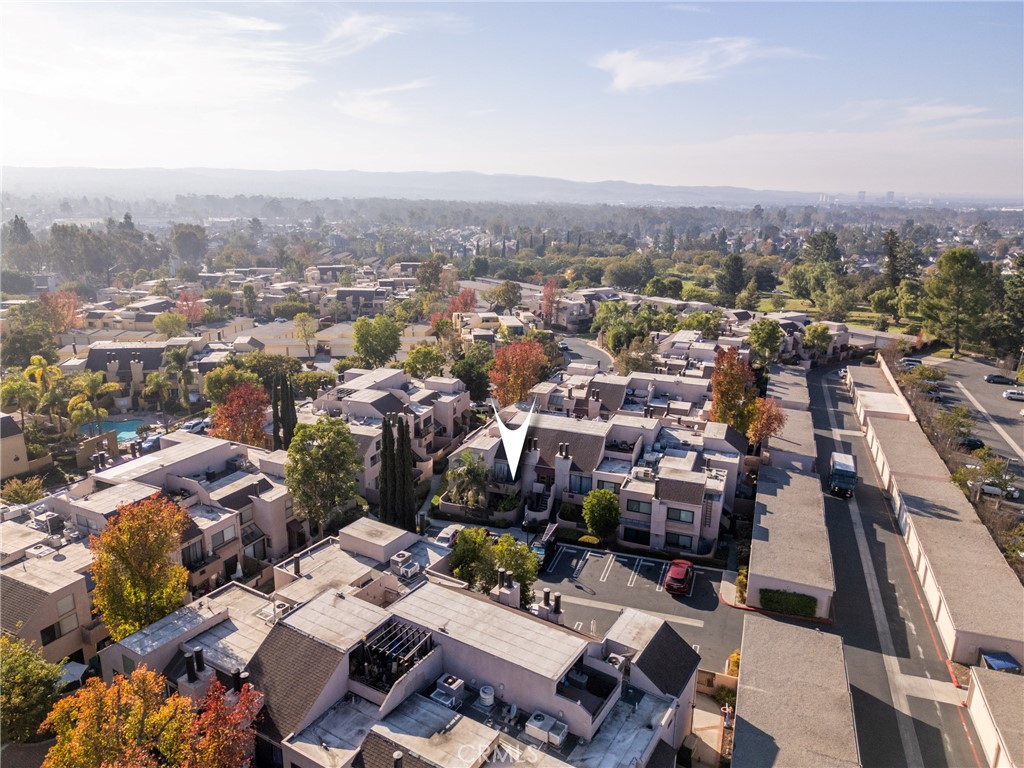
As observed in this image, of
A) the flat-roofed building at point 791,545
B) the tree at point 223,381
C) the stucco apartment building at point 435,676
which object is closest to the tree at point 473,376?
the tree at point 223,381

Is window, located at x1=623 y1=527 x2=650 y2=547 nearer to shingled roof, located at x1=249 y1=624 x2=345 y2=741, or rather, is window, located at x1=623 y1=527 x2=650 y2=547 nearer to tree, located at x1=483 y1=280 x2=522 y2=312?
shingled roof, located at x1=249 y1=624 x2=345 y2=741

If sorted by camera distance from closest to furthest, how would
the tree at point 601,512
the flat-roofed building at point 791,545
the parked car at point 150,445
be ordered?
the flat-roofed building at point 791,545 < the tree at point 601,512 < the parked car at point 150,445

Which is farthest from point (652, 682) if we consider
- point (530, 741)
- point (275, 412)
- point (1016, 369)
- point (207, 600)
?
point (1016, 369)

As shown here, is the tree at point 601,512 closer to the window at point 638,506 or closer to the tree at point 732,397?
the window at point 638,506

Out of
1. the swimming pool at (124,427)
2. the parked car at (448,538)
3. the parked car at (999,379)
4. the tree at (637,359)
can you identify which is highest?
the tree at (637,359)

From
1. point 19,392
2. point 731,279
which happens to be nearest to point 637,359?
point 19,392

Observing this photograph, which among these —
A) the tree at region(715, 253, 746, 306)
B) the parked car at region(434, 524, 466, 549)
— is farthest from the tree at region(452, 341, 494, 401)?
the tree at region(715, 253, 746, 306)
